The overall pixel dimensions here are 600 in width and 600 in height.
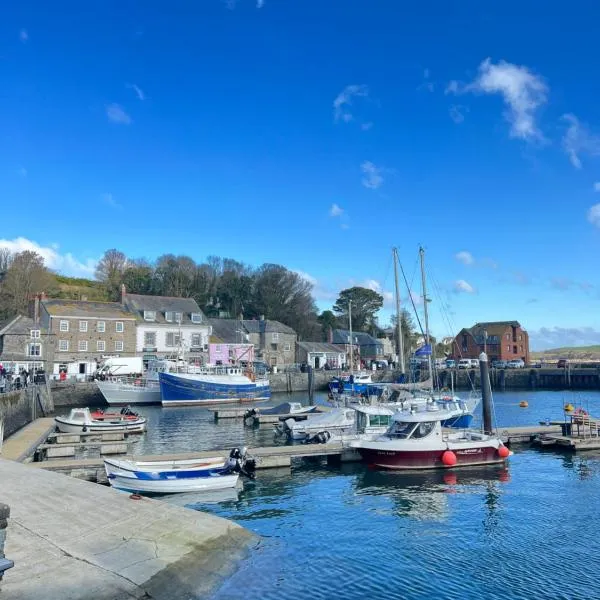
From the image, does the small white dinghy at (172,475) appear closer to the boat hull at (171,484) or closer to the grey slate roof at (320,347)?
the boat hull at (171,484)

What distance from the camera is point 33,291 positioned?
80.5m

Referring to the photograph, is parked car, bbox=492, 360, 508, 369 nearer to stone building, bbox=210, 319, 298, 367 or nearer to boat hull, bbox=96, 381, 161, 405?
stone building, bbox=210, 319, 298, 367

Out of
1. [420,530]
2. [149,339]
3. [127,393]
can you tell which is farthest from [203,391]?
[420,530]

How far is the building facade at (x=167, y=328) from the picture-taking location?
75375 mm

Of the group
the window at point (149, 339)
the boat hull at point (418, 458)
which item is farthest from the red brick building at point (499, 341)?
the boat hull at point (418, 458)

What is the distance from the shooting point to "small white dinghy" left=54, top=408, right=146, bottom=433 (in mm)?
37156

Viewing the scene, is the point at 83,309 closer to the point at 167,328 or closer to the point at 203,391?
the point at 167,328

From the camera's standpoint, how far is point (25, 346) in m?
63.1

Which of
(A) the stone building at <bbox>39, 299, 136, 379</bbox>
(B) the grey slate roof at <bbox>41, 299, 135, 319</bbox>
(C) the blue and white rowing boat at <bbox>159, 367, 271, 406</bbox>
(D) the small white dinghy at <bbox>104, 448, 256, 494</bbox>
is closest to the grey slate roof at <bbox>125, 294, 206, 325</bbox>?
(B) the grey slate roof at <bbox>41, 299, 135, 319</bbox>

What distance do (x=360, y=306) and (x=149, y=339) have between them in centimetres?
6298

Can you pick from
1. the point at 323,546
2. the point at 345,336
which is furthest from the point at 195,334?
the point at 323,546

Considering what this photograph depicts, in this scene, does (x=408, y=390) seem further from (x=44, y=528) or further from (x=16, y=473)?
(x=44, y=528)

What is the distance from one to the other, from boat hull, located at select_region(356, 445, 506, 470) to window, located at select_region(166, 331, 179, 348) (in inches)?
2157

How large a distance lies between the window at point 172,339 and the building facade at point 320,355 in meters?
25.0
